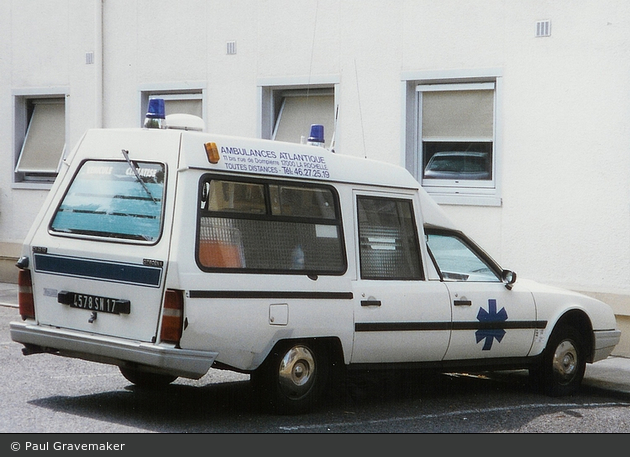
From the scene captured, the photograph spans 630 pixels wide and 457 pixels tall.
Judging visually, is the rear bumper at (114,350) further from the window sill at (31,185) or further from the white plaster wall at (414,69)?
the window sill at (31,185)

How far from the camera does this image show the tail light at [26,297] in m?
7.74

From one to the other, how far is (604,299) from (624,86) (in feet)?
8.06

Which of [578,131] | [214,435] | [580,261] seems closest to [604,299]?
[580,261]

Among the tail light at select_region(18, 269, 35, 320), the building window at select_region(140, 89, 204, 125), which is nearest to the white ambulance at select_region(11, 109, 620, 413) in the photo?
the tail light at select_region(18, 269, 35, 320)

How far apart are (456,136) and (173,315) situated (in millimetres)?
7380

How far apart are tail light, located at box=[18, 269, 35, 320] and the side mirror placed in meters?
3.98

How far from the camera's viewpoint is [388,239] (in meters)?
8.46

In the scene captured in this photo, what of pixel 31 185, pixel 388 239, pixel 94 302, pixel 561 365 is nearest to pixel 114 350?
pixel 94 302

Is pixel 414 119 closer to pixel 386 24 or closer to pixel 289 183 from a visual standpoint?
pixel 386 24

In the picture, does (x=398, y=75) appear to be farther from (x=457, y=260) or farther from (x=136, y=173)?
(x=136, y=173)

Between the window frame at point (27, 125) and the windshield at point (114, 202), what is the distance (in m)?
9.85

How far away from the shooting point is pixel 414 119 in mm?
13836

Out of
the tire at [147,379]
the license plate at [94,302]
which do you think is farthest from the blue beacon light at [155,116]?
the tire at [147,379]

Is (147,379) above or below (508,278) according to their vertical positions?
below
